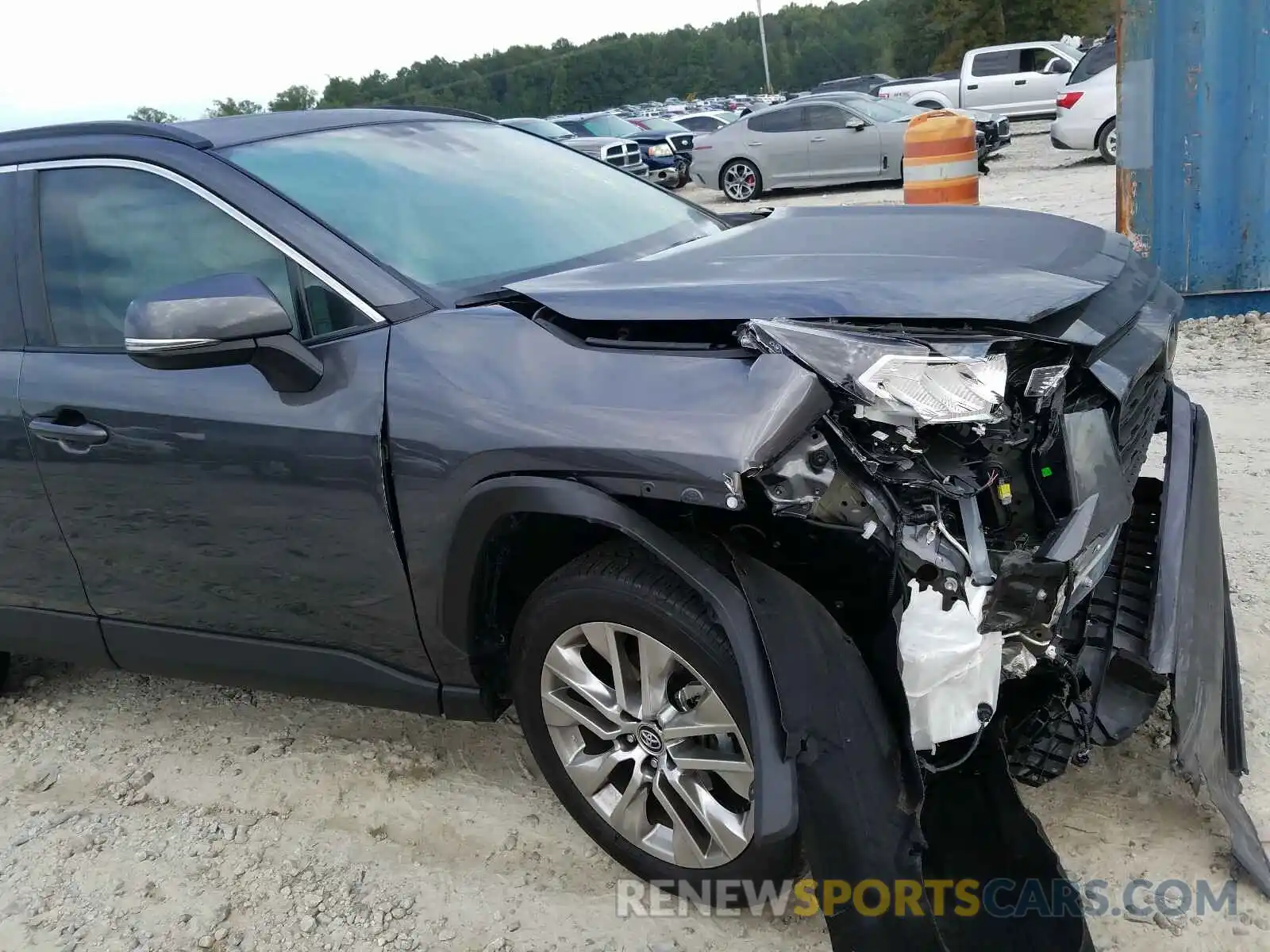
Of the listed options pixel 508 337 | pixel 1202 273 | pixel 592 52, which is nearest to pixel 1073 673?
pixel 508 337

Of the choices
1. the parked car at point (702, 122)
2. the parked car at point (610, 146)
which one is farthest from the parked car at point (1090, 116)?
the parked car at point (702, 122)

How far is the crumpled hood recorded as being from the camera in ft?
7.16

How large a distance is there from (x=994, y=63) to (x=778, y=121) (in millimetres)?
9133

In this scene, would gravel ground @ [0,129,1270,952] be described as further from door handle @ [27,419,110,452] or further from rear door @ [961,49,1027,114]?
rear door @ [961,49,1027,114]

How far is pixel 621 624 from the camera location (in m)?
2.29

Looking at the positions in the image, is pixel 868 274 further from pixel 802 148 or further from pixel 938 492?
pixel 802 148

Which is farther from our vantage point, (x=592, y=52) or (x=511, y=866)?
(x=592, y=52)

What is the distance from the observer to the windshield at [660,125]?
22.3 meters

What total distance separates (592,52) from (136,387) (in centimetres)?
9115

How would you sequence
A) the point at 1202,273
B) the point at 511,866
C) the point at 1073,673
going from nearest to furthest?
the point at 1073,673 → the point at 511,866 → the point at 1202,273

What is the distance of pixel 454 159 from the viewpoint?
3.24 meters

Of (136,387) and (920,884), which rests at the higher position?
(136,387)

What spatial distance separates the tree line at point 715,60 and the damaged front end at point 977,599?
170 feet

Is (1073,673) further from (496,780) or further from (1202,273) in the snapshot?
(1202,273)
